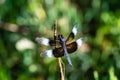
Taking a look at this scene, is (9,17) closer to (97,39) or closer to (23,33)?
(23,33)

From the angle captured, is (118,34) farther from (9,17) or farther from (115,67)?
(9,17)

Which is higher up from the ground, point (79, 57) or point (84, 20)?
point (84, 20)

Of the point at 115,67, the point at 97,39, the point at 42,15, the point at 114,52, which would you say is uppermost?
the point at 42,15

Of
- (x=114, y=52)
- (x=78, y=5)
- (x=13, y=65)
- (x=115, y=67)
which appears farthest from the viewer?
(x=78, y=5)

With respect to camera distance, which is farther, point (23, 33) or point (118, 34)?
point (23, 33)

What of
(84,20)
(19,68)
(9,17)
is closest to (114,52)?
(84,20)

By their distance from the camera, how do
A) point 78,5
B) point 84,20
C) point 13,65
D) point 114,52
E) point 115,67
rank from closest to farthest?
point 115,67 < point 114,52 < point 13,65 < point 84,20 < point 78,5

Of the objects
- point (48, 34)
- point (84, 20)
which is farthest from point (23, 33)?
point (84, 20)
